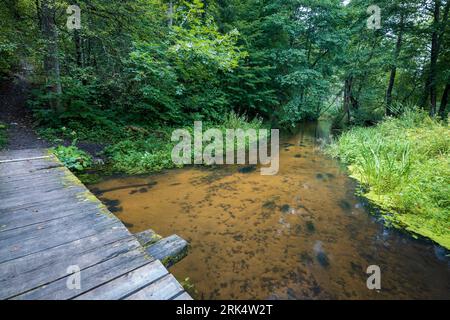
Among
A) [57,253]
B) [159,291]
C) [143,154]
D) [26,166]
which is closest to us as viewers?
[159,291]

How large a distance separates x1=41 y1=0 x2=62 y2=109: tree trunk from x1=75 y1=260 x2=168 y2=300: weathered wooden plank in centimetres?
668

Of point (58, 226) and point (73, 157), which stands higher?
point (73, 157)

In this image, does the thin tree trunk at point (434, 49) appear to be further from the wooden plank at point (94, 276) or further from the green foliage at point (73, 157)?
the green foliage at point (73, 157)

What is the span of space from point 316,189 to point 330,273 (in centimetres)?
258

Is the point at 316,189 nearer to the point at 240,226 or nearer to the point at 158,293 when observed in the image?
the point at 240,226

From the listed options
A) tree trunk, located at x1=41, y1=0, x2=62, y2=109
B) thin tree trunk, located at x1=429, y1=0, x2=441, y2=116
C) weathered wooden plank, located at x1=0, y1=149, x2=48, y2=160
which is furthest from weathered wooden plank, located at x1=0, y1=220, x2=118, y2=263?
thin tree trunk, located at x1=429, y1=0, x2=441, y2=116

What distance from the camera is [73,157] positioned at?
5152 mm

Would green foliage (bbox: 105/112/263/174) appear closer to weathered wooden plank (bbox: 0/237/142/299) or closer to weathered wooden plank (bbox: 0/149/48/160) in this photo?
weathered wooden plank (bbox: 0/149/48/160)

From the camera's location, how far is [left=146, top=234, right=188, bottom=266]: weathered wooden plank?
190cm

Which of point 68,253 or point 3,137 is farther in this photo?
point 3,137

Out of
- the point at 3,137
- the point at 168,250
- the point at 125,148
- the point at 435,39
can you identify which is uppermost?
the point at 435,39

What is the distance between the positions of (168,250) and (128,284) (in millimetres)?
554

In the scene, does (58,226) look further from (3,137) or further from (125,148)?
(3,137)

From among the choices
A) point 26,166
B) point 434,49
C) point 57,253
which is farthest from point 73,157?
point 434,49
